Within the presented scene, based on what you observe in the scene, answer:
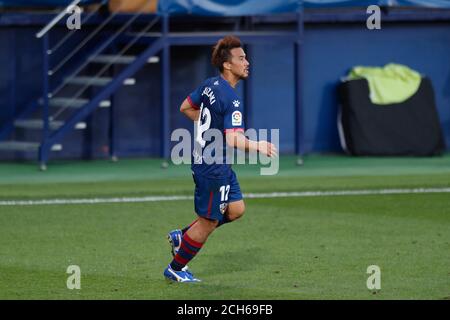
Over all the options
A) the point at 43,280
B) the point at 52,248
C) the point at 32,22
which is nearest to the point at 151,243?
the point at 52,248

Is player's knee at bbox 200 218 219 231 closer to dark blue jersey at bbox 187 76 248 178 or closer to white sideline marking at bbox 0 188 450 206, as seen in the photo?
dark blue jersey at bbox 187 76 248 178

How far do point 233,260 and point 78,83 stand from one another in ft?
29.1

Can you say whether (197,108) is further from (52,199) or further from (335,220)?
(52,199)

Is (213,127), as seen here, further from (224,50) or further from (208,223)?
(208,223)

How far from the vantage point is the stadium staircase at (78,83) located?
60.1 ft

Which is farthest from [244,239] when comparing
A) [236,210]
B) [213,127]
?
[213,127]

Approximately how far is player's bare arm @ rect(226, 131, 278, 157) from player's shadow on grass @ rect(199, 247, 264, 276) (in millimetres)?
1436

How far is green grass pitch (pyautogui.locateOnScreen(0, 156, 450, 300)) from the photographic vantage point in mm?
9805

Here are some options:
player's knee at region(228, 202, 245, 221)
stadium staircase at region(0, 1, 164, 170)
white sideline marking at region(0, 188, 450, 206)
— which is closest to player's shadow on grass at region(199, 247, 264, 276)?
player's knee at region(228, 202, 245, 221)

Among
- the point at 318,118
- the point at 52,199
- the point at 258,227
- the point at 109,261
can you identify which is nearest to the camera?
the point at 109,261

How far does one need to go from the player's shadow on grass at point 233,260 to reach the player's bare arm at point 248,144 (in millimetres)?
1436

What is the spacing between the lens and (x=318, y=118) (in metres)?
20.8

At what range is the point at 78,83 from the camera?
19469 mm
